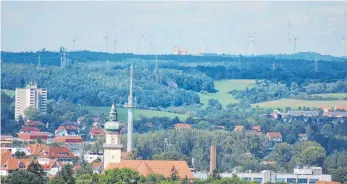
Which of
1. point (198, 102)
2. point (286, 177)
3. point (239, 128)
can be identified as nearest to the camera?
point (286, 177)

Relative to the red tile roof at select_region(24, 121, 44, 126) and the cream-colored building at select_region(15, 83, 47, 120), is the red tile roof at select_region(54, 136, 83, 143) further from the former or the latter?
the cream-colored building at select_region(15, 83, 47, 120)

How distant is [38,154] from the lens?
309ft

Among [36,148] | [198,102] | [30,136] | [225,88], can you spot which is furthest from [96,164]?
[225,88]

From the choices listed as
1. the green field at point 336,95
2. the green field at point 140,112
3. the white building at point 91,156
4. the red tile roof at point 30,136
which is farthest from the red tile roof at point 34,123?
the white building at point 91,156

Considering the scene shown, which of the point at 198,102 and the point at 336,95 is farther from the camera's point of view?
the point at 198,102

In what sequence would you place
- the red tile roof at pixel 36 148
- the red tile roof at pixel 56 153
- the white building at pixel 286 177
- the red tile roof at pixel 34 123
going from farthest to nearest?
1. the red tile roof at pixel 34 123
2. the red tile roof at pixel 36 148
3. the red tile roof at pixel 56 153
4. the white building at pixel 286 177

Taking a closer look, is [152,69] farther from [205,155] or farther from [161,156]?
[161,156]

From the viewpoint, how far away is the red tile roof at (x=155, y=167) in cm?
6894

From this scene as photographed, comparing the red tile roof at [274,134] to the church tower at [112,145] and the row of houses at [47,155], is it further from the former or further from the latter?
the church tower at [112,145]

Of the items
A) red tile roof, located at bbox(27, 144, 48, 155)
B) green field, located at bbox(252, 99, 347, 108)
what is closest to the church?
red tile roof, located at bbox(27, 144, 48, 155)

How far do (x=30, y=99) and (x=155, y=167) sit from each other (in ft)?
246

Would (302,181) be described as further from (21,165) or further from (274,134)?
(274,134)

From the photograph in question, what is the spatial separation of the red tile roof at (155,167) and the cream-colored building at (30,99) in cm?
6842

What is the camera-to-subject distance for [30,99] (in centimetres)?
14462
